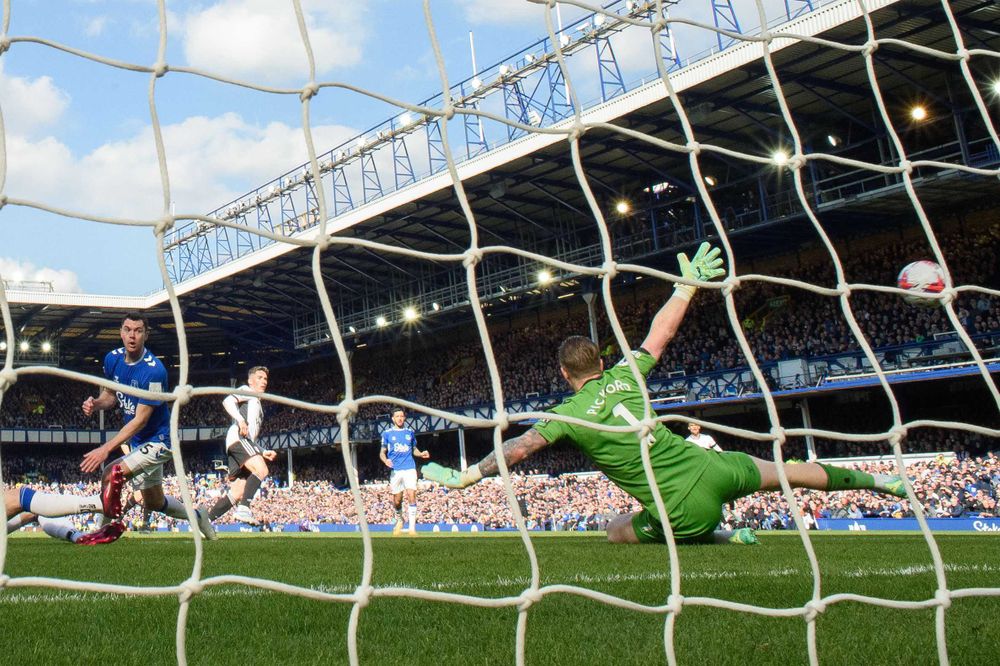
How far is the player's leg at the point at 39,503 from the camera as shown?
21.4 ft

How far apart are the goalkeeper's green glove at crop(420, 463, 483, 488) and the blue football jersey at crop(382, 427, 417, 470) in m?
10.1

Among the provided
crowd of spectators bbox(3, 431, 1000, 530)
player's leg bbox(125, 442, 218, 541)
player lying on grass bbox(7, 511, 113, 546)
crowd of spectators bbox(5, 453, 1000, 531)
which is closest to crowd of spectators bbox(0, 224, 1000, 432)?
crowd of spectators bbox(3, 431, 1000, 530)

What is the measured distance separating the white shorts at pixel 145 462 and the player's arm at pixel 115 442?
0.63 meters

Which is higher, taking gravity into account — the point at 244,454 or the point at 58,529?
the point at 244,454

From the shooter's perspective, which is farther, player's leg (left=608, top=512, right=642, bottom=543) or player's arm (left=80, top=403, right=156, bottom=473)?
player's arm (left=80, top=403, right=156, bottom=473)

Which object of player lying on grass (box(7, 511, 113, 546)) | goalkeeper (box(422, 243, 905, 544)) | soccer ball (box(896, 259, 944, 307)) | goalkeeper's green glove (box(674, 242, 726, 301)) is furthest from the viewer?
soccer ball (box(896, 259, 944, 307))

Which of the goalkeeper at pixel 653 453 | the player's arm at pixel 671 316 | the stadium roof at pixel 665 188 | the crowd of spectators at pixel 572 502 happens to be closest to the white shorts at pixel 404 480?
the crowd of spectators at pixel 572 502

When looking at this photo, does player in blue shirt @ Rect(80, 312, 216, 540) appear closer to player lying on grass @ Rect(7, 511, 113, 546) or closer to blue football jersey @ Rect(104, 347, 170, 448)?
blue football jersey @ Rect(104, 347, 170, 448)

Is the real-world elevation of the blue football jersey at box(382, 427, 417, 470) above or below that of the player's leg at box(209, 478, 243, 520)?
above

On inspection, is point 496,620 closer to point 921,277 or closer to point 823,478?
point 823,478

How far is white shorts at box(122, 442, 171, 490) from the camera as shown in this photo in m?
7.08

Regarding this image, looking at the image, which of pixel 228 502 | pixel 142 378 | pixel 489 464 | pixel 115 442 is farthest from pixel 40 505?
pixel 228 502

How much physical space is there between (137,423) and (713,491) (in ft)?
13.1

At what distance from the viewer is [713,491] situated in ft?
14.7
